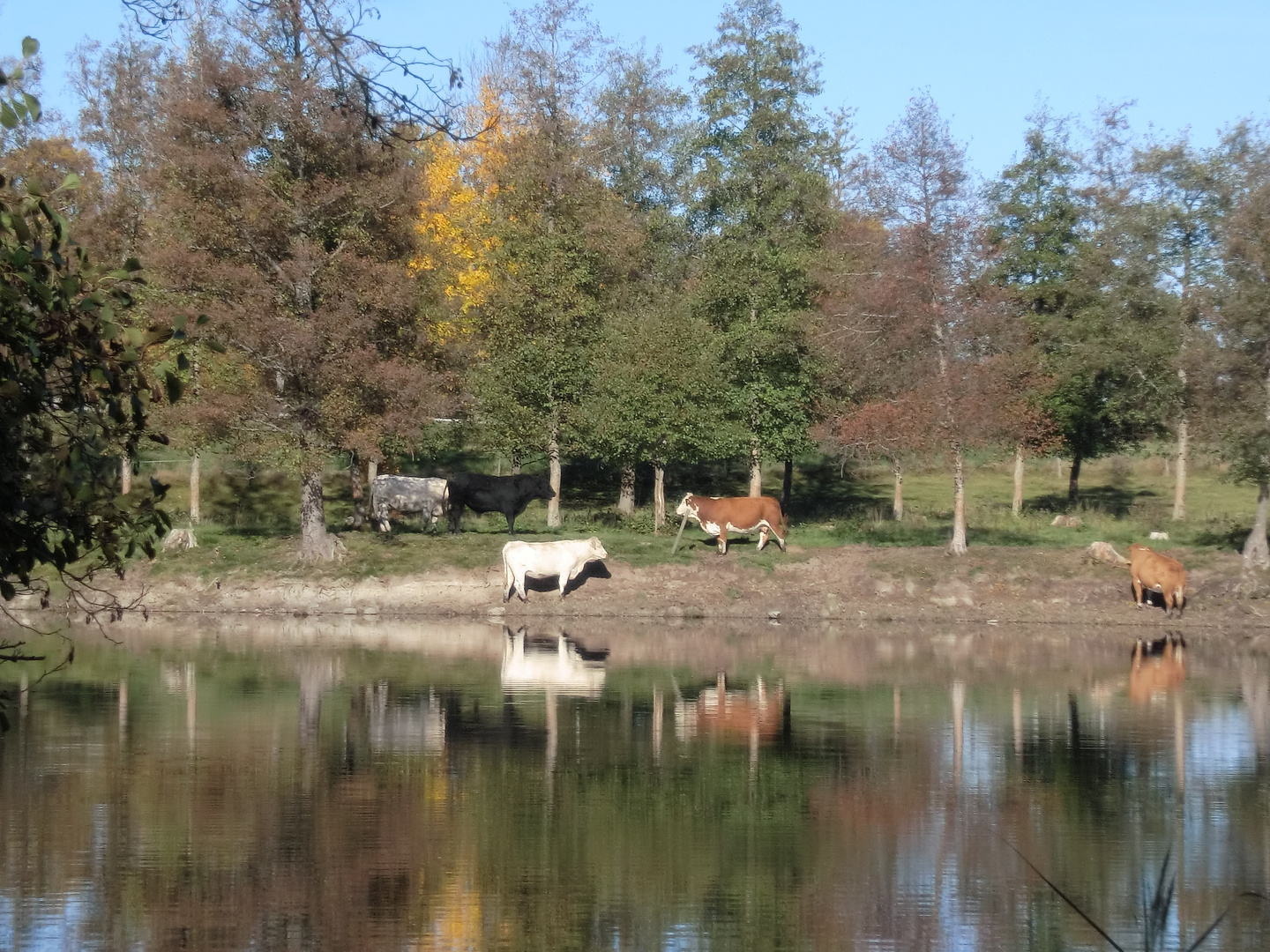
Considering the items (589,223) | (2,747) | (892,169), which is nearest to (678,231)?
(589,223)

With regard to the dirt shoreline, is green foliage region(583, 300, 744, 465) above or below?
above

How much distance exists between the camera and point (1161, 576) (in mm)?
30469

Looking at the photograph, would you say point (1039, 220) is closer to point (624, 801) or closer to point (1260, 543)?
point (1260, 543)

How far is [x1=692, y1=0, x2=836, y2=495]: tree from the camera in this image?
137ft

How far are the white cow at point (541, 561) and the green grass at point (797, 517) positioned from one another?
1.56 meters

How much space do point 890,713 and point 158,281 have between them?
21.2m

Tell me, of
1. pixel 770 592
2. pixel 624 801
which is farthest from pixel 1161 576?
pixel 624 801

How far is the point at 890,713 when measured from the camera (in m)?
19.2

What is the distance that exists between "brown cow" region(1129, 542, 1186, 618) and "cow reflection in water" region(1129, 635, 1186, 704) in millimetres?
1819

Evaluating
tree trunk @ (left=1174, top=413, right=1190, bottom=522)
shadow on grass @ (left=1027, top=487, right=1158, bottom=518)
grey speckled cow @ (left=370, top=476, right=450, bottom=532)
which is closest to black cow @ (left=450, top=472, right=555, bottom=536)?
grey speckled cow @ (left=370, top=476, right=450, bottom=532)

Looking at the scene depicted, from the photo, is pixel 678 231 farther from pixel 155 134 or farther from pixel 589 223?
pixel 155 134

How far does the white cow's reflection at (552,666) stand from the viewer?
Answer: 20.9 m

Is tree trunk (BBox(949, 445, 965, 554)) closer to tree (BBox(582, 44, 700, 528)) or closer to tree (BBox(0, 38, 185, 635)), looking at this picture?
tree (BBox(582, 44, 700, 528))

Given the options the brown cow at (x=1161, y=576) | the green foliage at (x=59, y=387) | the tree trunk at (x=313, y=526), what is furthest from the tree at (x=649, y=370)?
the green foliage at (x=59, y=387)
